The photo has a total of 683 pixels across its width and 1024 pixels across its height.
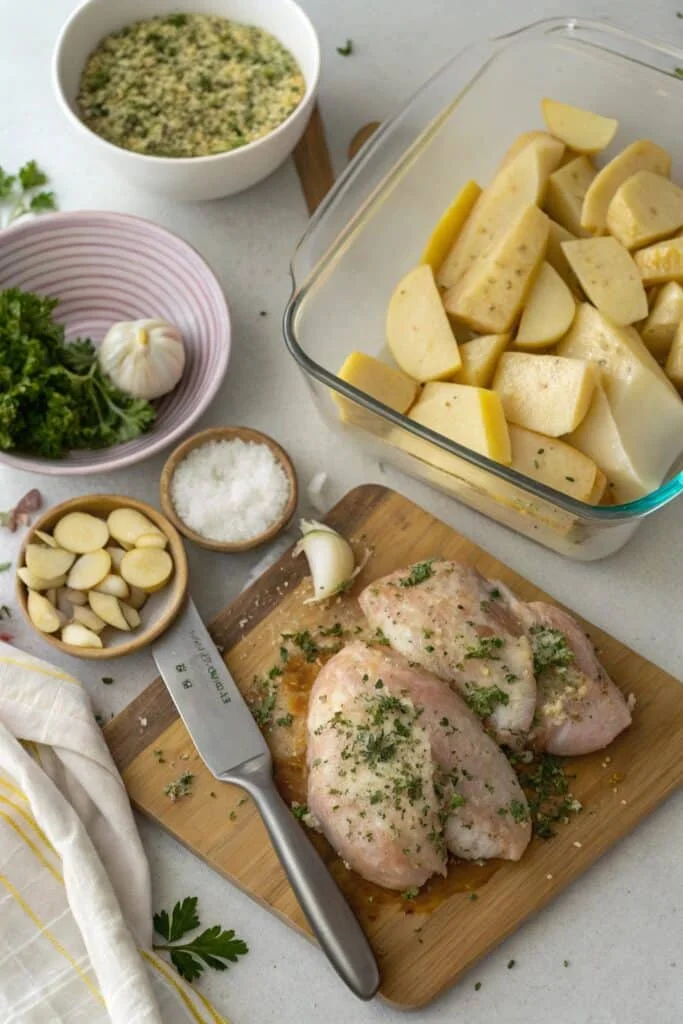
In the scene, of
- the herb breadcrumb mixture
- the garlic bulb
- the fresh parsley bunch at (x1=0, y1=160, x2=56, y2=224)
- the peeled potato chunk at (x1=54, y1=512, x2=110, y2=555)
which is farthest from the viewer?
the fresh parsley bunch at (x1=0, y1=160, x2=56, y2=224)

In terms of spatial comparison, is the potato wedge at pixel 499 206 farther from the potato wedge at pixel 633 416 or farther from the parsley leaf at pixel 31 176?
the parsley leaf at pixel 31 176

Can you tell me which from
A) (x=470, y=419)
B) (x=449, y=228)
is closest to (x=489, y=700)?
(x=470, y=419)

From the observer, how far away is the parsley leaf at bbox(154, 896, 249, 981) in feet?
7.02

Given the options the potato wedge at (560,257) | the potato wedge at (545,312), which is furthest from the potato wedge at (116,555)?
the potato wedge at (560,257)

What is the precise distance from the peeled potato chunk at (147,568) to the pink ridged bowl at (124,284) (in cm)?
25

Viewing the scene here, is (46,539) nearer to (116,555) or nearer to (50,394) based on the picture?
(116,555)

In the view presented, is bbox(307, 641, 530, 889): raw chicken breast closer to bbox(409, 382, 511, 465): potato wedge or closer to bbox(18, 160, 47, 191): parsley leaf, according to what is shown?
bbox(409, 382, 511, 465): potato wedge

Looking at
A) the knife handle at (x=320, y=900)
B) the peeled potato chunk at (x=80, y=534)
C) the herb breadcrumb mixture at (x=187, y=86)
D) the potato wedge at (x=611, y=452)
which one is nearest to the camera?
the knife handle at (x=320, y=900)

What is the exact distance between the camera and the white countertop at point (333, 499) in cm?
213

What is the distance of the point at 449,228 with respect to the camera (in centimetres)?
245

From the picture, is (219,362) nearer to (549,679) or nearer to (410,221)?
(410,221)

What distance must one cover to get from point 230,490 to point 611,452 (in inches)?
29.1

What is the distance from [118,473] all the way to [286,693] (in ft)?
2.05

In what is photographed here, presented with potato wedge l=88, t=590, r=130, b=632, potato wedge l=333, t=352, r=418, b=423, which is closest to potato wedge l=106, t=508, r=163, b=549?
potato wedge l=333, t=352, r=418, b=423
